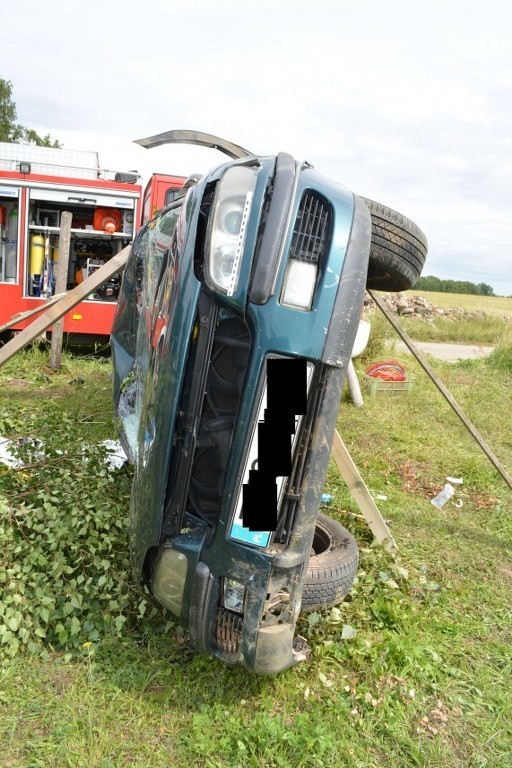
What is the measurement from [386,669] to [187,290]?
1.66m

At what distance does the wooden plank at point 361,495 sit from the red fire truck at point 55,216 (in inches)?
231

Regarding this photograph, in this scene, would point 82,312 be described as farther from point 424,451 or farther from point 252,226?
point 252,226

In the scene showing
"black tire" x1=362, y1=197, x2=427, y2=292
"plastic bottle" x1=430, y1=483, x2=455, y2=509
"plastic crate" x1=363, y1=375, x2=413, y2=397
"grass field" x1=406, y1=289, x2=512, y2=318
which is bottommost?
"grass field" x1=406, y1=289, x2=512, y2=318

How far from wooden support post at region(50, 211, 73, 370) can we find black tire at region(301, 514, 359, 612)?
5.60 metres

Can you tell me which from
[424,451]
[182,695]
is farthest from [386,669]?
[424,451]

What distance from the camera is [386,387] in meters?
7.70

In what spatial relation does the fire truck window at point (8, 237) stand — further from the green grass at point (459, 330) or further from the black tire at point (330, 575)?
the green grass at point (459, 330)

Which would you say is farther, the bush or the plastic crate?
the plastic crate

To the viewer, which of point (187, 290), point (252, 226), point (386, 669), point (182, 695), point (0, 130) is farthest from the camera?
point (0, 130)

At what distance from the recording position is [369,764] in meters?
1.95

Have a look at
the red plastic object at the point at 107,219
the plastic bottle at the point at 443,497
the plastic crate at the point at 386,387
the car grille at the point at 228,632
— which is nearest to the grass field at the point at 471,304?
the plastic crate at the point at 386,387

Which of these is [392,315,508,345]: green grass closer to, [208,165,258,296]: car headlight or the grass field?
the grass field

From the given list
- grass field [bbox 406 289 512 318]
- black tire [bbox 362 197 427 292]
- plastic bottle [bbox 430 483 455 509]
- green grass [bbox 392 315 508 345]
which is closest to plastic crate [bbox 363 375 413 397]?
plastic bottle [bbox 430 483 455 509]

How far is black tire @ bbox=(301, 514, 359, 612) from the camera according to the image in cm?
251
